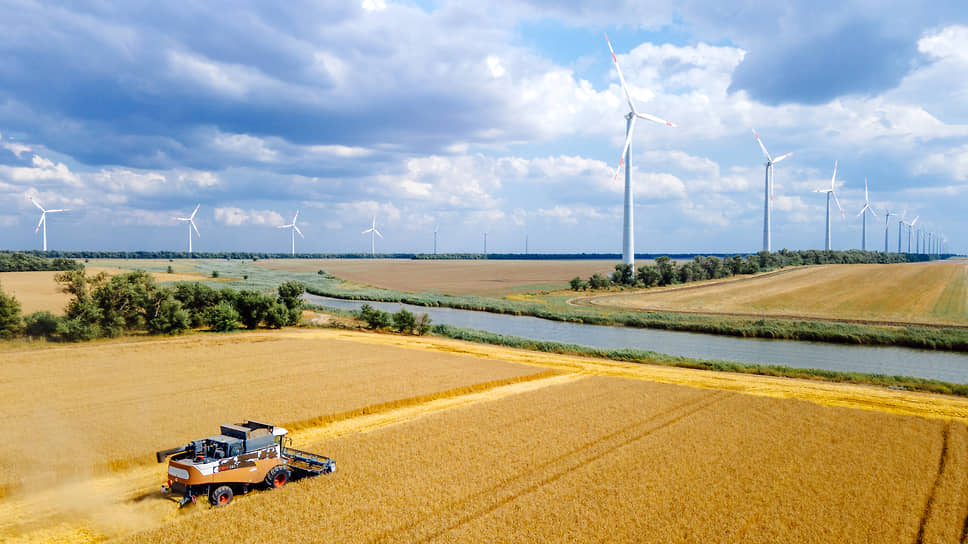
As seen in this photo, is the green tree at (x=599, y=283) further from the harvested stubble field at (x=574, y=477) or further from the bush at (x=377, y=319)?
the harvested stubble field at (x=574, y=477)

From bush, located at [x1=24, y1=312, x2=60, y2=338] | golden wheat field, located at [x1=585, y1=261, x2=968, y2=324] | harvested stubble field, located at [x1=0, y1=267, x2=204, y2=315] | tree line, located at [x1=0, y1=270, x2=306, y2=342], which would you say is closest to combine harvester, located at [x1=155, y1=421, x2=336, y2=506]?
tree line, located at [x1=0, y1=270, x2=306, y2=342]

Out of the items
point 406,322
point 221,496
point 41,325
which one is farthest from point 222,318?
point 221,496

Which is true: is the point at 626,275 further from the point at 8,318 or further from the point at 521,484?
the point at 521,484

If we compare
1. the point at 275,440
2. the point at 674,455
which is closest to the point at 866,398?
the point at 674,455

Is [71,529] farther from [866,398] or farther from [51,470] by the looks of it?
[866,398]

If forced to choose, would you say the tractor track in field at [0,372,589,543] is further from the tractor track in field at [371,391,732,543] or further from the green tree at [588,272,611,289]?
the green tree at [588,272,611,289]

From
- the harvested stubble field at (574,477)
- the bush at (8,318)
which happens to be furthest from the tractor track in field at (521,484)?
the bush at (8,318)

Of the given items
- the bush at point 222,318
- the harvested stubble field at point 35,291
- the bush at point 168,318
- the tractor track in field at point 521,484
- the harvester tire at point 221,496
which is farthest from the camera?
the harvested stubble field at point 35,291
